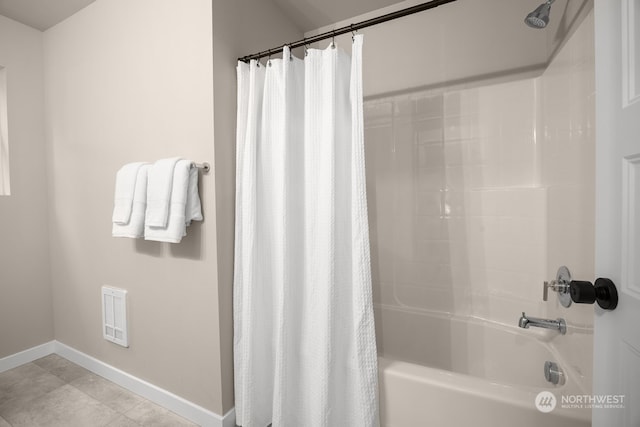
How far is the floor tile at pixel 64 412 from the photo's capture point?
1.57 metres

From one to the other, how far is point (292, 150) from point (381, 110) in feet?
3.09

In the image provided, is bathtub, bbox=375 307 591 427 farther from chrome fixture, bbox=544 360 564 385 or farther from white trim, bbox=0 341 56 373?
white trim, bbox=0 341 56 373

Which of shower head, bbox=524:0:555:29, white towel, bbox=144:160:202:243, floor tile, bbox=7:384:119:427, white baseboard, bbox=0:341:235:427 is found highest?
shower head, bbox=524:0:555:29

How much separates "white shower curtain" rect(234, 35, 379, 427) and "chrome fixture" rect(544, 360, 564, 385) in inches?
31.4

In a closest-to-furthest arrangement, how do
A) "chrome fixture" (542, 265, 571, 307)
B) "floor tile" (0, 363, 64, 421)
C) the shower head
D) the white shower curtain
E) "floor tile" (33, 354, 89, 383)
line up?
"chrome fixture" (542, 265, 571, 307) < the shower head < the white shower curtain < "floor tile" (0, 363, 64, 421) < "floor tile" (33, 354, 89, 383)

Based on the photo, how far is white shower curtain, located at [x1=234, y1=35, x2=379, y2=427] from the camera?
4.17ft

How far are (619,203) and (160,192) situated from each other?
1.70 m

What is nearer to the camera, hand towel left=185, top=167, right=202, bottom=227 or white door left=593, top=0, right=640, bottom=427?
white door left=593, top=0, right=640, bottom=427

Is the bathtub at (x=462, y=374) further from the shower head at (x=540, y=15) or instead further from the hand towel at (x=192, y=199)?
the shower head at (x=540, y=15)

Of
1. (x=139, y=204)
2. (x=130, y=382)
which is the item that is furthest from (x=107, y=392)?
(x=139, y=204)

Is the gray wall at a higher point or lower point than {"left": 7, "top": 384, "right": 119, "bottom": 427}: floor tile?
higher

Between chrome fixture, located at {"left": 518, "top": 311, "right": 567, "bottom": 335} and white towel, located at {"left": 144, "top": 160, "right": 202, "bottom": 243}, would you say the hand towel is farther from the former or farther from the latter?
chrome fixture, located at {"left": 518, "top": 311, "right": 567, "bottom": 335}

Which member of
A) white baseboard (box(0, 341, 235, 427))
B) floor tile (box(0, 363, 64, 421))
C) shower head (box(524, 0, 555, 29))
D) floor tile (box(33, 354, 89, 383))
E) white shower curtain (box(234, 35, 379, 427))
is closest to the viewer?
shower head (box(524, 0, 555, 29))

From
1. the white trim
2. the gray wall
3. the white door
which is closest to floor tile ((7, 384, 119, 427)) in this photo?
the white trim
